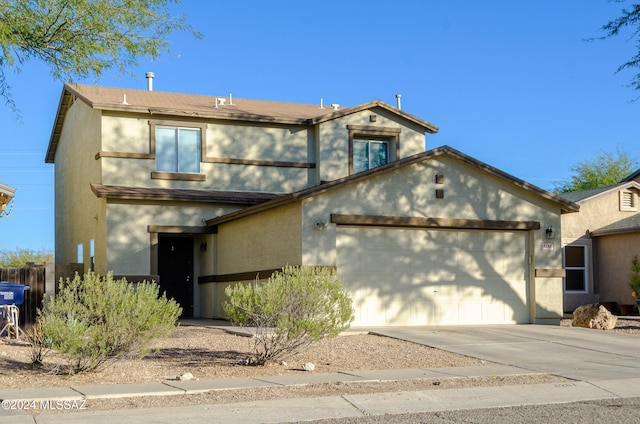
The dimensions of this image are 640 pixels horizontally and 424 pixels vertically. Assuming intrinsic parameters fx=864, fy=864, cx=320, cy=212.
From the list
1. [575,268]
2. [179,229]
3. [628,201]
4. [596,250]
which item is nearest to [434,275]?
[179,229]

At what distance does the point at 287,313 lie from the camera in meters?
13.8

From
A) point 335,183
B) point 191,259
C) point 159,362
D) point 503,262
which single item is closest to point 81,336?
point 159,362

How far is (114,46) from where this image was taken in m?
15.3

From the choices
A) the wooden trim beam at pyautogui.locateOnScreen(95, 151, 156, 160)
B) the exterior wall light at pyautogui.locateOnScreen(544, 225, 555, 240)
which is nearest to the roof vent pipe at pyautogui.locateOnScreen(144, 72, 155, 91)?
the wooden trim beam at pyautogui.locateOnScreen(95, 151, 156, 160)

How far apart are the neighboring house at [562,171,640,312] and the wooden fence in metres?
17.0

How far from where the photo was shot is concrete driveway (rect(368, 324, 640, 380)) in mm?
14053

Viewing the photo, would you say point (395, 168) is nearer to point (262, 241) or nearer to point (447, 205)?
point (447, 205)

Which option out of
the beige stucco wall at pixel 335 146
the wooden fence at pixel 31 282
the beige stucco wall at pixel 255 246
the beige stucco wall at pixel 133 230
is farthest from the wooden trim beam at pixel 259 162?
the wooden fence at pixel 31 282

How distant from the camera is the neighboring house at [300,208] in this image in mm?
20281

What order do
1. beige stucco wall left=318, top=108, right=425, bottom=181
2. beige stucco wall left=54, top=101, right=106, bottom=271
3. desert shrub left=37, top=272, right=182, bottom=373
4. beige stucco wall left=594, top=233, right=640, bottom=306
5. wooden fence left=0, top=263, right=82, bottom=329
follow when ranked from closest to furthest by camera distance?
desert shrub left=37, top=272, right=182, bottom=373 < wooden fence left=0, top=263, right=82, bottom=329 < beige stucco wall left=54, top=101, right=106, bottom=271 < beige stucco wall left=318, top=108, right=425, bottom=181 < beige stucco wall left=594, top=233, right=640, bottom=306

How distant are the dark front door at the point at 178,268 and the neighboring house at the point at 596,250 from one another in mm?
12584

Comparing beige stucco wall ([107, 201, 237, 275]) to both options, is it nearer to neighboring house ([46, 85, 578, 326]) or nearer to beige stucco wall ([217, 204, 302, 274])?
neighboring house ([46, 85, 578, 326])

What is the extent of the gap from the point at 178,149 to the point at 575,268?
14126 millimetres

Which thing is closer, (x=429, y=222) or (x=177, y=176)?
(x=429, y=222)
